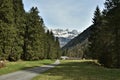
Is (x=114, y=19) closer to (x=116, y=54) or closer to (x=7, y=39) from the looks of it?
(x=116, y=54)

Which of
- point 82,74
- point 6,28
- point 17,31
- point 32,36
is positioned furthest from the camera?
point 32,36

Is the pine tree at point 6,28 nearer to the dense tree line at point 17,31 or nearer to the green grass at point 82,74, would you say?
the dense tree line at point 17,31

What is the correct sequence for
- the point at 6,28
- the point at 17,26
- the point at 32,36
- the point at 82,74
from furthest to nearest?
1. the point at 32,36
2. the point at 17,26
3. the point at 6,28
4. the point at 82,74

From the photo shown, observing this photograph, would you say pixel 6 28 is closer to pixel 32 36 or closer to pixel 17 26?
pixel 17 26

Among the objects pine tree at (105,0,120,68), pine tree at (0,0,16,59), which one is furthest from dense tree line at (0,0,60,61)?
pine tree at (105,0,120,68)

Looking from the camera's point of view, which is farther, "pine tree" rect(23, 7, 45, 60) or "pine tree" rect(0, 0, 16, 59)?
"pine tree" rect(23, 7, 45, 60)

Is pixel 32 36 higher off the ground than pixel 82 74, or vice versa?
pixel 32 36

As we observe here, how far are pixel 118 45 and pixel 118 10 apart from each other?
5.43 metres

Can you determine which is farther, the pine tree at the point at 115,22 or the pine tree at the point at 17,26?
the pine tree at the point at 17,26

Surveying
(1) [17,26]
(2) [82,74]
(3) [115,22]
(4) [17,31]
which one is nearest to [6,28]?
(4) [17,31]

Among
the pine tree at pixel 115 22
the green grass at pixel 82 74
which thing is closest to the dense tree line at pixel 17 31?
the pine tree at pixel 115 22

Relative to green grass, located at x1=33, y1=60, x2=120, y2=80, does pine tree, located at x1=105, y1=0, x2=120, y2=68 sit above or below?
above

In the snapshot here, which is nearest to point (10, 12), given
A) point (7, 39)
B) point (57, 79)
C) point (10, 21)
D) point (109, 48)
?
point (10, 21)

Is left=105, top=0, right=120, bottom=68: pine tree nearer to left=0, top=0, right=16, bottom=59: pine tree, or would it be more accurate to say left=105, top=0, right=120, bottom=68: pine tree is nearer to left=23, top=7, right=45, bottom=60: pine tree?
left=0, top=0, right=16, bottom=59: pine tree
